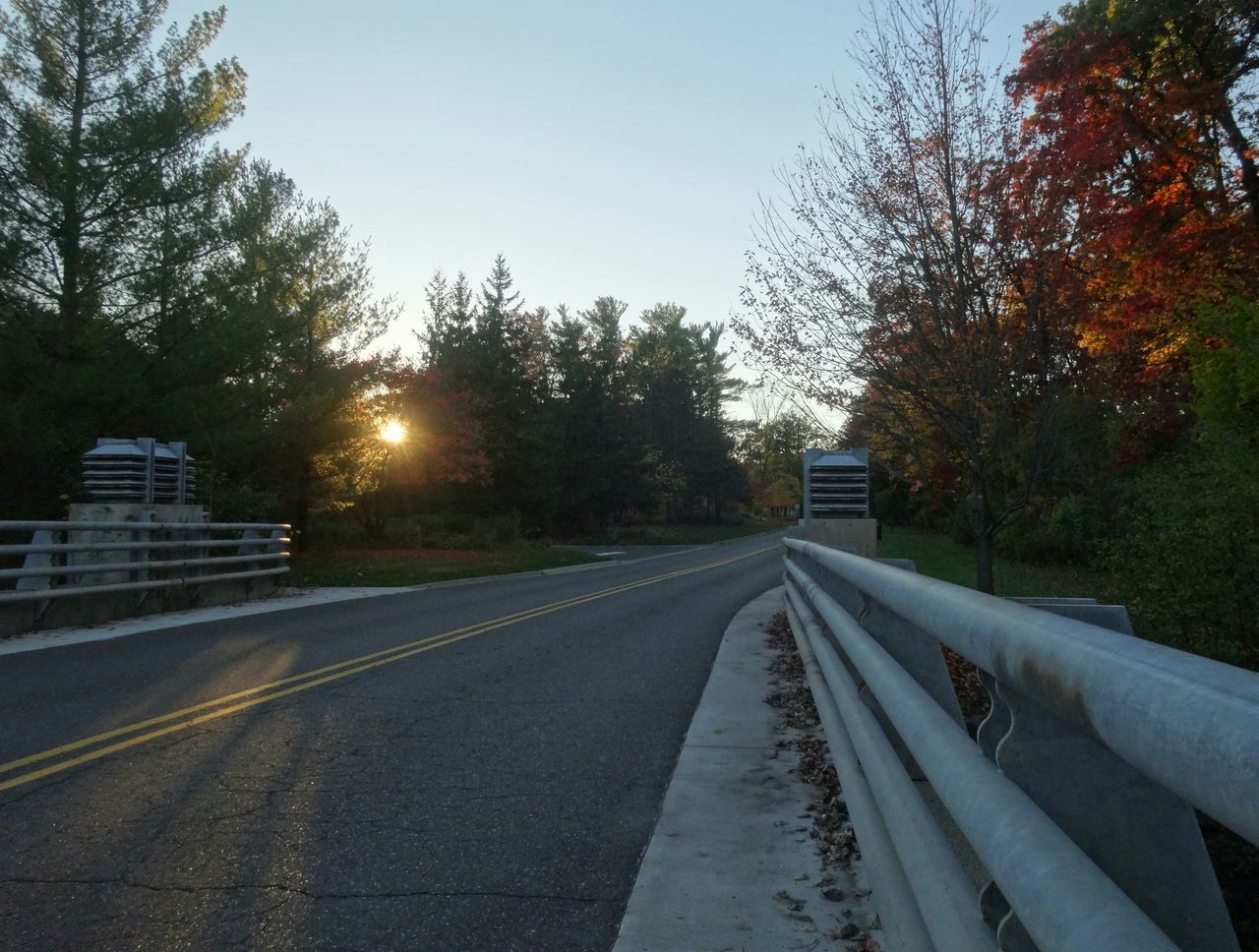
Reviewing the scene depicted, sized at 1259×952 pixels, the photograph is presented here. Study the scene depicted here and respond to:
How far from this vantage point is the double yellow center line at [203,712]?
600cm

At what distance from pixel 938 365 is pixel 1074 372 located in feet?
4.86

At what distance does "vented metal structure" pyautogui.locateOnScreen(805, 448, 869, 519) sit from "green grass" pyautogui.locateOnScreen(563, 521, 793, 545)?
33.7 meters

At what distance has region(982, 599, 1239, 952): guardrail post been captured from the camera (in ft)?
6.13

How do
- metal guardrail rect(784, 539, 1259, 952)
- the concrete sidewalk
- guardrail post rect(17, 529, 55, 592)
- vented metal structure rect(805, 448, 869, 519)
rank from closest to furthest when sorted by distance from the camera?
metal guardrail rect(784, 539, 1259, 952) → the concrete sidewalk → guardrail post rect(17, 529, 55, 592) → vented metal structure rect(805, 448, 869, 519)

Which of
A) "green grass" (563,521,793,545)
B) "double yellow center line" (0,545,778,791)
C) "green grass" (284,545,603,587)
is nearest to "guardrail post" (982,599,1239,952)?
"double yellow center line" (0,545,778,791)

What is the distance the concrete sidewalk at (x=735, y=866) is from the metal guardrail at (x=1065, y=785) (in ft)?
2.31

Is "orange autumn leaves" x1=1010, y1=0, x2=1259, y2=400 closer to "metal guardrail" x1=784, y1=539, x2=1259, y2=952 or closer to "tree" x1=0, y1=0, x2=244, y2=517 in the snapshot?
"metal guardrail" x1=784, y1=539, x2=1259, y2=952

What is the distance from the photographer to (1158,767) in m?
1.27

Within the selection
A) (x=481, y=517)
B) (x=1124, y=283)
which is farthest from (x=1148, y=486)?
(x=481, y=517)

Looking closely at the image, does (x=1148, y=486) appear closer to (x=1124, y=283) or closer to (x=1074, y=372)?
(x=1074, y=372)

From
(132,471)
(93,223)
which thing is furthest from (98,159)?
(132,471)

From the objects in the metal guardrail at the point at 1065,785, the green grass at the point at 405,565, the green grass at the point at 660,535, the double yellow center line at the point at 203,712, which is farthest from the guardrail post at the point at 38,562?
the green grass at the point at 660,535

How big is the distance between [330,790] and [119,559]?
401 inches

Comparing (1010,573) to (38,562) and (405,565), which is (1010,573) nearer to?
(405,565)
